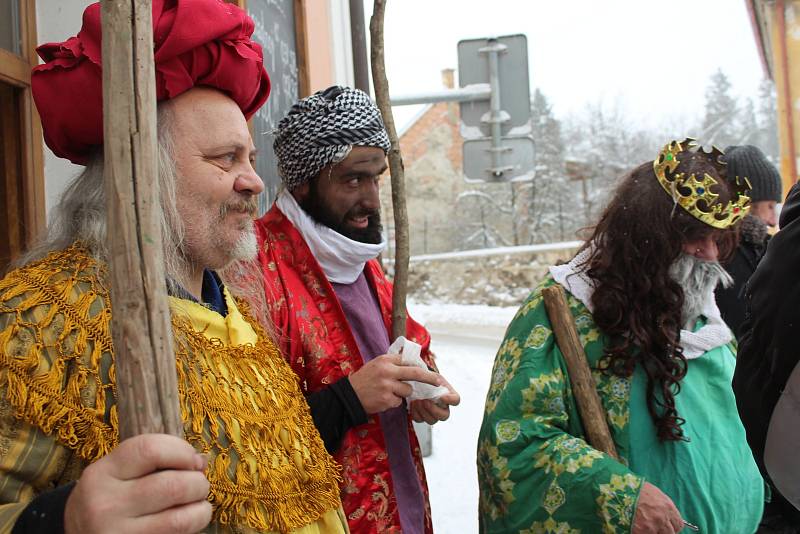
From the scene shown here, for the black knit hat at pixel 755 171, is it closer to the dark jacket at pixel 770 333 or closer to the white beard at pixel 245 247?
the dark jacket at pixel 770 333

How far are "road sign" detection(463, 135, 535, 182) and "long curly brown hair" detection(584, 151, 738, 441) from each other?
198 inches

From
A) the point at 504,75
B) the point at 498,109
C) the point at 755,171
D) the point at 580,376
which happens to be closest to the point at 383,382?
the point at 580,376

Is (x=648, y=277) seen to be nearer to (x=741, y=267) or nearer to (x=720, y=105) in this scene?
(x=741, y=267)

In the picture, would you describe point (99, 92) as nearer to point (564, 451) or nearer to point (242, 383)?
point (242, 383)

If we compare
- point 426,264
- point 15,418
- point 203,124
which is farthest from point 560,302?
point 426,264

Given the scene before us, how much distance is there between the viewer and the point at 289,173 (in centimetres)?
266

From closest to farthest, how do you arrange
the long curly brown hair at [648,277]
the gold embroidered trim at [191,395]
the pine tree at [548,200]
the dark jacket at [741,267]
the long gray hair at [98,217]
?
1. the gold embroidered trim at [191,395]
2. the long gray hair at [98,217]
3. the long curly brown hair at [648,277]
4. the dark jacket at [741,267]
5. the pine tree at [548,200]

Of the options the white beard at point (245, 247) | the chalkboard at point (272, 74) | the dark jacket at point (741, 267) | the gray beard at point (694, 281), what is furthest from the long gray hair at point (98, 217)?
the dark jacket at point (741, 267)

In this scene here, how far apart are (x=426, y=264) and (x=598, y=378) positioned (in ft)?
72.8

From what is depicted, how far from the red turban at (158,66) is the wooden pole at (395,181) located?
2.46 ft

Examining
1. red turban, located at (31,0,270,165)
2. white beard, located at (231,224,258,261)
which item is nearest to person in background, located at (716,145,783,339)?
white beard, located at (231,224,258,261)

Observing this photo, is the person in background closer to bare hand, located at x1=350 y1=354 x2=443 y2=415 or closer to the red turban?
bare hand, located at x1=350 y1=354 x2=443 y2=415

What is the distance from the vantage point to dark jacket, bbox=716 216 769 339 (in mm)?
3521

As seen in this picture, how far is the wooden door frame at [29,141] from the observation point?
256 cm
